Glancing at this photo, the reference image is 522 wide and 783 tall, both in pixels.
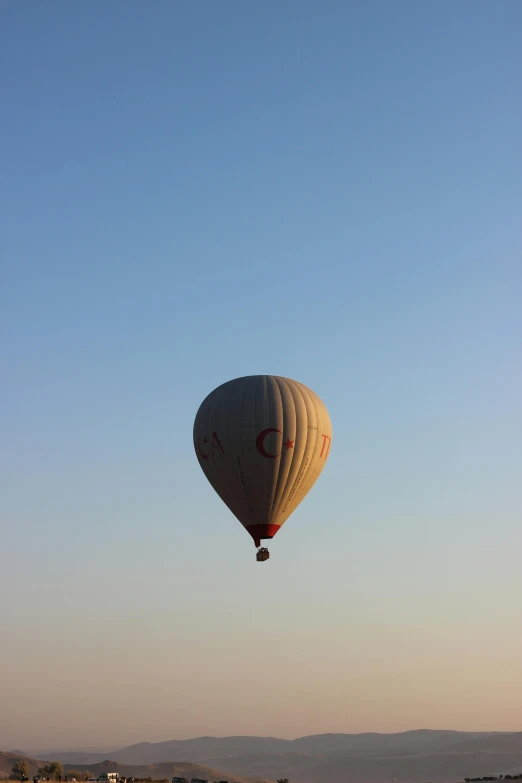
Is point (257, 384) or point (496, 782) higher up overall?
point (257, 384)

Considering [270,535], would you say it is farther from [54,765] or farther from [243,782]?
[243,782]

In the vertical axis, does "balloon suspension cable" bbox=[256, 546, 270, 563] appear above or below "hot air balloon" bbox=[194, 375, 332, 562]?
below

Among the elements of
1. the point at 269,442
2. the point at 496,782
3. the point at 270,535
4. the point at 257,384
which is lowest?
the point at 496,782

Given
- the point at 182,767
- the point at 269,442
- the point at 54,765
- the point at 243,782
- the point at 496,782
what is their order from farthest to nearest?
the point at 182,767 → the point at 243,782 → the point at 54,765 → the point at 496,782 → the point at 269,442

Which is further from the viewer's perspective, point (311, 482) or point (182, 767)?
point (182, 767)

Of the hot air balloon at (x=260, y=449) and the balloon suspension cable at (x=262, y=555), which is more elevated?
the hot air balloon at (x=260, y=449)

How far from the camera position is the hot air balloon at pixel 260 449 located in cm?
5616

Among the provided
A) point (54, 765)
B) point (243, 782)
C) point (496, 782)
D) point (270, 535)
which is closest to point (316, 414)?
point (270, 535)

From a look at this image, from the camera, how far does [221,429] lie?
56.8 meters

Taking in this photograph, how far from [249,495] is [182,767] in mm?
156982

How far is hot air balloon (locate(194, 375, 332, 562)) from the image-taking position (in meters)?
56.2

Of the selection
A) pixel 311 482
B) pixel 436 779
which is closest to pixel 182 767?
pixel 436 779

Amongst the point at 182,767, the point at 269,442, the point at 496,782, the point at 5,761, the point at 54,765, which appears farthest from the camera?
the point at 182,767

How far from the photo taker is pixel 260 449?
184ft
